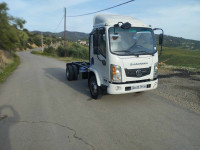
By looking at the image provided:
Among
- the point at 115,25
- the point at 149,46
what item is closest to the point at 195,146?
the point at 149,46

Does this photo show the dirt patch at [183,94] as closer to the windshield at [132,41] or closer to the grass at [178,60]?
the windshield at [132,41]

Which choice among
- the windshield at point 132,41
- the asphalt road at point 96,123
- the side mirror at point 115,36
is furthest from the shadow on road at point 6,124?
the side mirror at point 115,36

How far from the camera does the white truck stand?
198 inches

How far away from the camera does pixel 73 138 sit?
3.60m

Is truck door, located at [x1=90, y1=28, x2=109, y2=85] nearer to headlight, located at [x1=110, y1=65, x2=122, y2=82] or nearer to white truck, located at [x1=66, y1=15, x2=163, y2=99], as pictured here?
white truck, located at [x1=66, y1=15, x2=163, y2=99]

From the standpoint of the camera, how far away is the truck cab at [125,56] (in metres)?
5.02

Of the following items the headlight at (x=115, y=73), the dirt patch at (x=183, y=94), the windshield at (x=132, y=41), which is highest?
the windshield at (x=132, y=41)

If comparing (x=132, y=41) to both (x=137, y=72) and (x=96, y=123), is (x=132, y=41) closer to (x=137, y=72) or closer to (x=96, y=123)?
(x=137, y=72)

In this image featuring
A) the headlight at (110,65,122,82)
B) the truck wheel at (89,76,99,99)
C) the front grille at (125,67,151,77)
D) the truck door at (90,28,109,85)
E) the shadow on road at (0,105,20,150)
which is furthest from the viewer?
the truck wheel at (89,76,99,99)

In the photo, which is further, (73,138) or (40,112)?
(40,112)

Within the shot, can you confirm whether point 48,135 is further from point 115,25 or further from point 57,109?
point 115,25

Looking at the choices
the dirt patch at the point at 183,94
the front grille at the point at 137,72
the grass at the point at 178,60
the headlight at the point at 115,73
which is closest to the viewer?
the headlight at the point at 115,73

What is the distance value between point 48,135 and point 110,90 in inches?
86.1

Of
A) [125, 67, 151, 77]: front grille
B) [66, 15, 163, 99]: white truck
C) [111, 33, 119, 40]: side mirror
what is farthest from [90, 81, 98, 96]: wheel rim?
[111, 33, 119, 40]: side mirror
